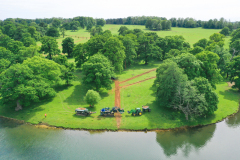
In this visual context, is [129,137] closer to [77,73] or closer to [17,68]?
[17,68]

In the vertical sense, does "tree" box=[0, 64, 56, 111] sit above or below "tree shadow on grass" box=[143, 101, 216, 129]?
above

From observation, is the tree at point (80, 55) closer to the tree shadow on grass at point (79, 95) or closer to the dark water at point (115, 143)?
the tree shadow on grass at point (79, 95)

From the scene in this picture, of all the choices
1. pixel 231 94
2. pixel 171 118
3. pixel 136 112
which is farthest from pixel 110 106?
pixel 231 94

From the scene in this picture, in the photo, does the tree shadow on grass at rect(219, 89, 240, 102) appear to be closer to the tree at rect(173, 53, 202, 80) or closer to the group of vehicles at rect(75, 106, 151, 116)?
the tree at rect(173, 53, 202, 80)

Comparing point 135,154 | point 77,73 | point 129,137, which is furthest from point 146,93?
point 77,73

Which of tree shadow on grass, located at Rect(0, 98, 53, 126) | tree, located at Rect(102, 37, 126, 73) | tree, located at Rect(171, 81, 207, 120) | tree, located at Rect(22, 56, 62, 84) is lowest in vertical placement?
tree shadow on grass, located at Rect(0, 98, 53, 126)

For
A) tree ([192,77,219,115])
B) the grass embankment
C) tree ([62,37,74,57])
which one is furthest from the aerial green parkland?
tree ([62,37,74,57])

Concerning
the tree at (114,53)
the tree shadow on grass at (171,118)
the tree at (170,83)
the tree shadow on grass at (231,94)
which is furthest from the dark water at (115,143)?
the tree at (114,53)

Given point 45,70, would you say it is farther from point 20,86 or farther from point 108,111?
point 108,111
